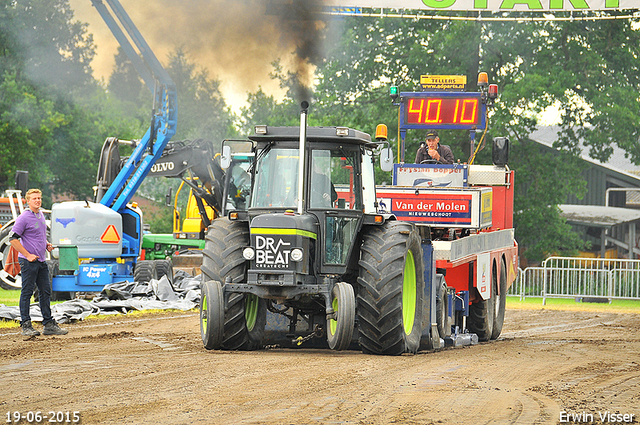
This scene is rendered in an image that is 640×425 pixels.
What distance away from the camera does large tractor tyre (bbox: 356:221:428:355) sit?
9.99 meters

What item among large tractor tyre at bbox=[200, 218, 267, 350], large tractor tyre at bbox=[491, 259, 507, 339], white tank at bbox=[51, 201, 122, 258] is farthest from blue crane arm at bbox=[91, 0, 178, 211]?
large tractor tyre at bbox=[200, 218, 267, 350]

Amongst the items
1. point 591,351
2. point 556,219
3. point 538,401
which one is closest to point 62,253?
point 591,351

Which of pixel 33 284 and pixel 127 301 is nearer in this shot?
pixel 33 284

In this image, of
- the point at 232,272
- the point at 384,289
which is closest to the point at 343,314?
the point at 384,289

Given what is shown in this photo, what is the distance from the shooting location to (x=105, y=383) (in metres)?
7.86

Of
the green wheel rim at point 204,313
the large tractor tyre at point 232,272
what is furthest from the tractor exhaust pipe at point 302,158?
the green wheel rim at point 204,313

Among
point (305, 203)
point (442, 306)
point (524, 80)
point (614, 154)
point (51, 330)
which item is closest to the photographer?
point (305, 203)

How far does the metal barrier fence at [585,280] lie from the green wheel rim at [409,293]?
15147 mm

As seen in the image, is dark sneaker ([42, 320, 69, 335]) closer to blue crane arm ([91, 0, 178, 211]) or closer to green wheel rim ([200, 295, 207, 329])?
green wheel rim ([200, 295, 207, 329])

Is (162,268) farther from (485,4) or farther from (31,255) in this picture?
(485,4)

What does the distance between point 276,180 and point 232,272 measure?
3.99ft

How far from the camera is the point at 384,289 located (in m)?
9.98

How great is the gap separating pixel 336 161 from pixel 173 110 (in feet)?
29.8

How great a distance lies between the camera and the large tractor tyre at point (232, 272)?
10.2m
